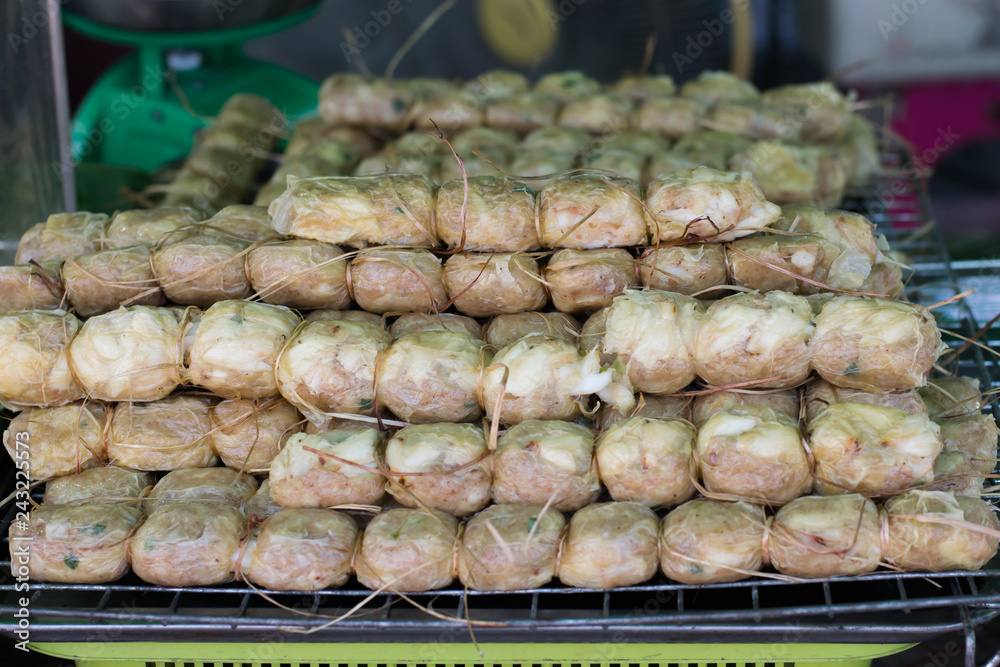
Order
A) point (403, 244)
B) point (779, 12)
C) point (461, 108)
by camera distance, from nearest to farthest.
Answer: point (403, 244), point (461, 108), point (779, 12)

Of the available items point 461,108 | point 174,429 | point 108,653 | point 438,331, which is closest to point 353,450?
point 438,331

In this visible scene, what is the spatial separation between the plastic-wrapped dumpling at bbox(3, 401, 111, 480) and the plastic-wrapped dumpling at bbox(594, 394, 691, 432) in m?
1.31

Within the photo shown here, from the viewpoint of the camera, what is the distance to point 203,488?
2.26 metres

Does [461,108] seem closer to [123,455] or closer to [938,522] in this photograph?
[123,455]

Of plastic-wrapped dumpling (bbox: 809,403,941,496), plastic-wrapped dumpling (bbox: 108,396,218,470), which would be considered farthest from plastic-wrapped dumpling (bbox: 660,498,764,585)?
plastic-wrapped dumpling (bbox: 108,396,218,470)

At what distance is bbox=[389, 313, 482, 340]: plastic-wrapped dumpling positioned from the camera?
2.38 meters

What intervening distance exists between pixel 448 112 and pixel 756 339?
6.21 ft

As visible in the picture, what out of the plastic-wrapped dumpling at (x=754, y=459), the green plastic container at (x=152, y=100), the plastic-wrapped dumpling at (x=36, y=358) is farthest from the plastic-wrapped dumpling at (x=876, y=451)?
the green plastic container at (x=152, y=100)

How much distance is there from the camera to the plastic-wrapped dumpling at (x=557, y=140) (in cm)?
336

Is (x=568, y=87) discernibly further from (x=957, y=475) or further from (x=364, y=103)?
(x=957, y=475)

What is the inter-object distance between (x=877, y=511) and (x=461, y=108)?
229 cm

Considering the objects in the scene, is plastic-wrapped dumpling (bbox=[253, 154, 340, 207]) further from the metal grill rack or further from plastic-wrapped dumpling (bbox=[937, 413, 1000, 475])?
plastic-wrapped dumpling (bbox=[937, 413, 1000, 475])

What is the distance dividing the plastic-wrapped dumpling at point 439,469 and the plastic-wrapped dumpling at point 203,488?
0.42m

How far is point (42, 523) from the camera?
2.13 m
